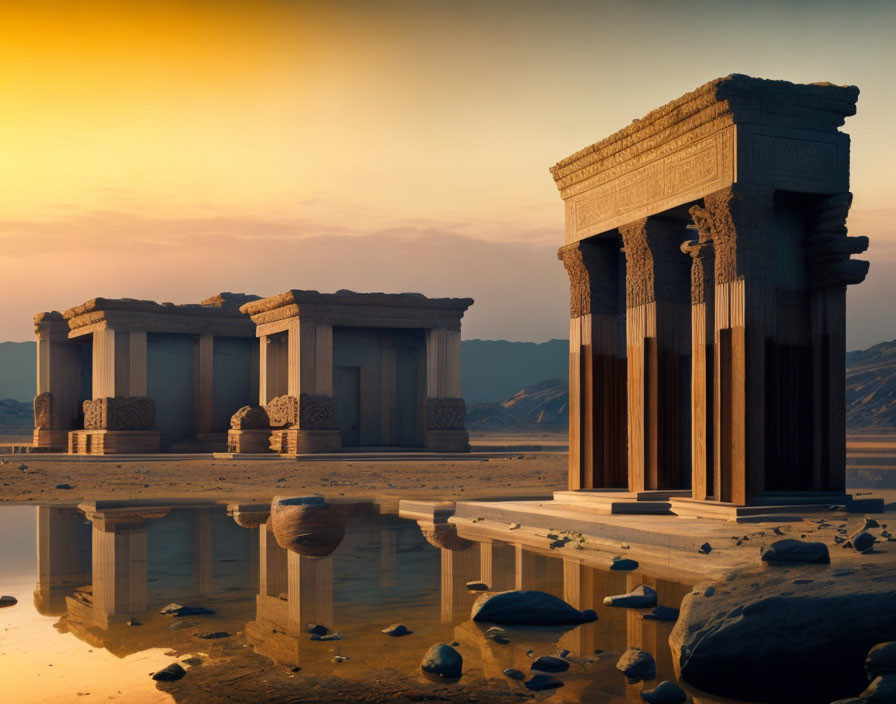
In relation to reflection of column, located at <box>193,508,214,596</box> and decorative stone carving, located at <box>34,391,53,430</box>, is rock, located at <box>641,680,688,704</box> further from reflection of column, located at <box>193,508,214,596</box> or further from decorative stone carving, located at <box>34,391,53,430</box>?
decorative stone carving, located at <box>34,391,53,430</box>

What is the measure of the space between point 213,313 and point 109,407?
4647 millimetres

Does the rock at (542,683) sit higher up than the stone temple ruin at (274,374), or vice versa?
the stone temple ruin at (274,374)

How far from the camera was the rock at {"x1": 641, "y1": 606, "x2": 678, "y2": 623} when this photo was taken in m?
7.37

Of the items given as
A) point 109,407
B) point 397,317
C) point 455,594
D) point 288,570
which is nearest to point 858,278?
point 455,594

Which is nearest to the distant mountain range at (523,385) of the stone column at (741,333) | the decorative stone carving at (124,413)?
the decorative stone carving at (124,413)

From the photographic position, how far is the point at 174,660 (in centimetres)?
616

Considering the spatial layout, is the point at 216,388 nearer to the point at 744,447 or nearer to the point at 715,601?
the point at 744,447

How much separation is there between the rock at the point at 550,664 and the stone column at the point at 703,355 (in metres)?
6.87

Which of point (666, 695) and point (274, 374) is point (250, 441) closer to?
point (274, 374)

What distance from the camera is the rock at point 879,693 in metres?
4.81

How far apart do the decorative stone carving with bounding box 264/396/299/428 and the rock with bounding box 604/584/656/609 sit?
22579 millimetres

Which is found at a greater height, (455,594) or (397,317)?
(397,317)

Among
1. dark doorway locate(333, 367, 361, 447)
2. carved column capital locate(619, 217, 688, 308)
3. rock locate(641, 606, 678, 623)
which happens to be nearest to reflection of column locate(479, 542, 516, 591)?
rock locate(641, 606, 678, 623)

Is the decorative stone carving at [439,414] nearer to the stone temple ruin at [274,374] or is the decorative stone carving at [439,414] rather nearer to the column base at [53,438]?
the stone temple ruin at [274,374]
